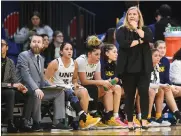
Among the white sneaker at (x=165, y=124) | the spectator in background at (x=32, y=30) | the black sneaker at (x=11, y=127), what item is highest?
the spectator in background at (x=32, y=30)

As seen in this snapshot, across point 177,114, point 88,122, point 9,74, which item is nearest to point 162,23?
point 177,114

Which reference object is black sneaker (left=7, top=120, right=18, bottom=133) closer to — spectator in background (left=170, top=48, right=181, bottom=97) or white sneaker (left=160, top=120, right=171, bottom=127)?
white sneaker (left=160, top=120, right=171, bottom=127)

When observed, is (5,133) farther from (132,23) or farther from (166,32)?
(166,32)

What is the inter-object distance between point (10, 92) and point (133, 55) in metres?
1.77

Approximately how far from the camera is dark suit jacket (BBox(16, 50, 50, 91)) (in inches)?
348

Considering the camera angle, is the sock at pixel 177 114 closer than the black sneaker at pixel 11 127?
No

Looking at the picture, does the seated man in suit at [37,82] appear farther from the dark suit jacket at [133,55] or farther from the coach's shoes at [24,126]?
the dark suit jacket at [133,55]

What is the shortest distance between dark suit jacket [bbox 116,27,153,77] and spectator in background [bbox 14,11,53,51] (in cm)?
368

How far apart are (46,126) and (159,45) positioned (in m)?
2.32

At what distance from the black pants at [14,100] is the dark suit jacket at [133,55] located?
1.37 meters

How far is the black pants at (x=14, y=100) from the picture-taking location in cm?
852

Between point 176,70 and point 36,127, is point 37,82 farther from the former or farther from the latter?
point 176,70

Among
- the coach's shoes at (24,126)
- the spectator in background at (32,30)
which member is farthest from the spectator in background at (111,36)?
the coach's shoes at (24,126)

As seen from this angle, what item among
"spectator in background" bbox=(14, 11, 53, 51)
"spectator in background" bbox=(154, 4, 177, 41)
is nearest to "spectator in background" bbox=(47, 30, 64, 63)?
"spectator in background" bbox=(14, 11, 53, 51)
